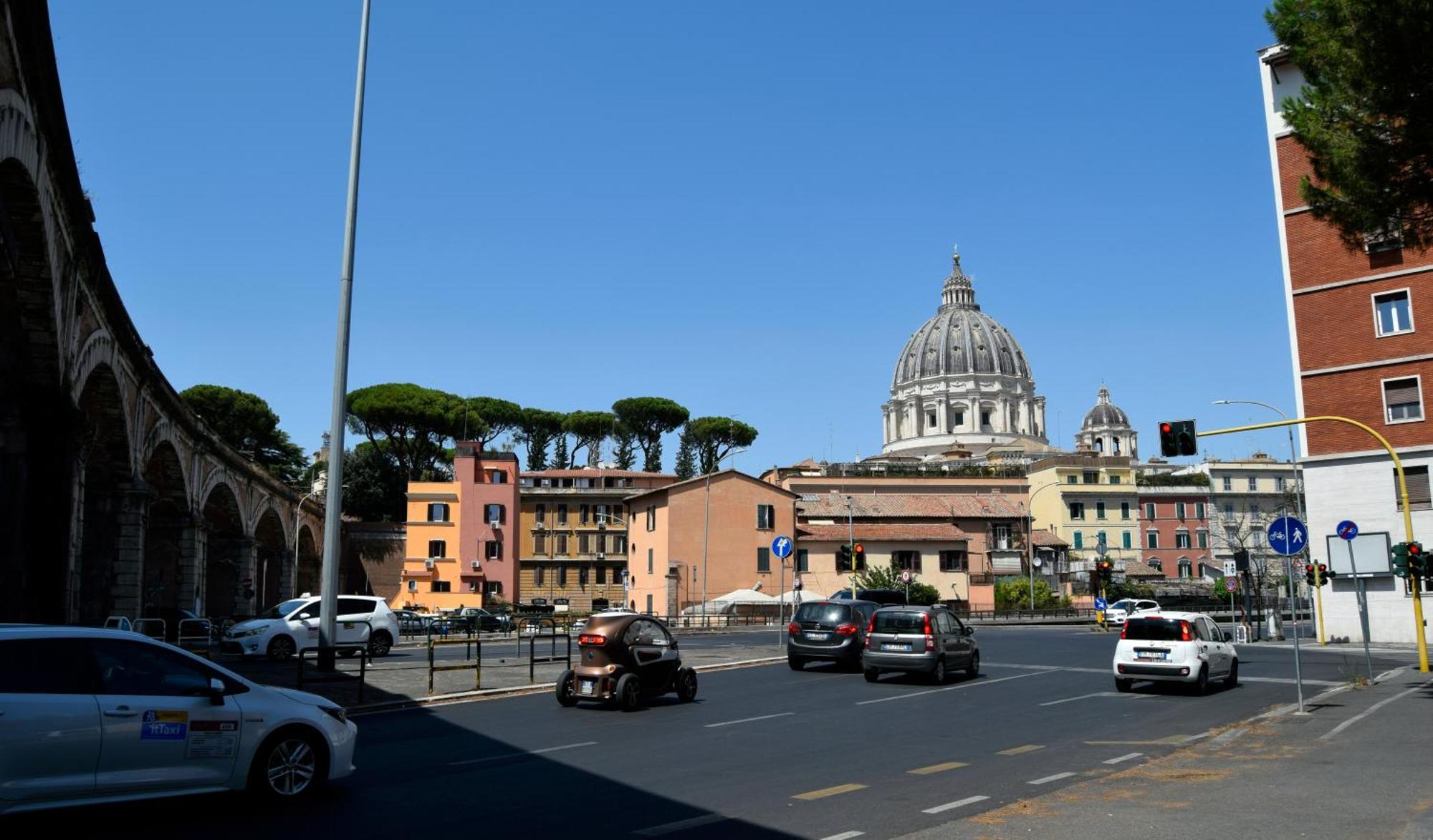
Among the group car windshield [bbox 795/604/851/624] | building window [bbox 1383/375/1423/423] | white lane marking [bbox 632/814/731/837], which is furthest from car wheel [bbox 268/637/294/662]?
building window [bbox 1383/375/1423/423]

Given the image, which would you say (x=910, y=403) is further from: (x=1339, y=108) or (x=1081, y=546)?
(x=1339, y=108)

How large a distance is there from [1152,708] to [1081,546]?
A: 9165 centimetres

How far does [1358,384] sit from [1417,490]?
12.5 feet

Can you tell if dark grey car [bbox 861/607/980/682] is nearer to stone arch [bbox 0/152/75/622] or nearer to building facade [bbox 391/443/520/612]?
stone arch [bbox 0/152/75/622]

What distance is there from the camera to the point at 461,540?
7350 centimetres

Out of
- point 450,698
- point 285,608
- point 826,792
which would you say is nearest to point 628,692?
point 450,698

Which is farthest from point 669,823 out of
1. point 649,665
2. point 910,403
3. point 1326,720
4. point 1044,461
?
point 910,403

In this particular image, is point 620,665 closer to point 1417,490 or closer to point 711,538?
point 1417,490

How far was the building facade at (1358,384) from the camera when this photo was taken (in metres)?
34.2

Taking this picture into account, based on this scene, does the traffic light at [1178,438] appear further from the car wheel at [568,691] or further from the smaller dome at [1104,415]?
the smaller dome at [1104,415]

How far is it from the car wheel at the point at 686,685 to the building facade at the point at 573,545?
2818 inches

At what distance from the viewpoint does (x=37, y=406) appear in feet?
72.0

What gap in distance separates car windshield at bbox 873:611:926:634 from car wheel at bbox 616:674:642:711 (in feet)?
23.0

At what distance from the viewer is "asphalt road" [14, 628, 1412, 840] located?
9.00 metres
